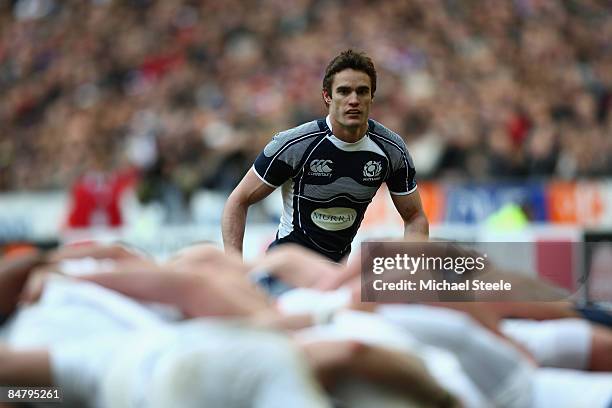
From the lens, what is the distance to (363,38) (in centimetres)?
1567

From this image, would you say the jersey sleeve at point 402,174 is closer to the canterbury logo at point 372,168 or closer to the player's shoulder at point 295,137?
the canterbury logo at point 372,168

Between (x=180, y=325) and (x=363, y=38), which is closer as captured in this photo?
(x=180, y=325)

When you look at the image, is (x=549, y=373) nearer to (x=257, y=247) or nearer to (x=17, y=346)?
(x=17, y=346)

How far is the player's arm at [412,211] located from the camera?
6348 millimetres

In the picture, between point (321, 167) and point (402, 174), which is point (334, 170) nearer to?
point (321, 167)

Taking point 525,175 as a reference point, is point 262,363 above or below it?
below

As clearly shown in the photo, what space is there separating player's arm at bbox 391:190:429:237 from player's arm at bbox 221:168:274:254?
763mm

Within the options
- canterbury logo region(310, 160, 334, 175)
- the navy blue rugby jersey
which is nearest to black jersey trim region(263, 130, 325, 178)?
the navy blue rugby jersey

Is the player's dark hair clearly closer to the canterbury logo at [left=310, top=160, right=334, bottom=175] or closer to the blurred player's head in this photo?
the blurred player's head

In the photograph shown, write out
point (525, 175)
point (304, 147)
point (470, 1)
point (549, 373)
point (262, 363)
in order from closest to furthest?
point (262, 363) < point (549, 373) < point (304, 147) < point (525, 175) < point (470, 1)

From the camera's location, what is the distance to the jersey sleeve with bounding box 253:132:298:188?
6055 millimetres

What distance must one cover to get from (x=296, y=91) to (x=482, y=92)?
2.49m

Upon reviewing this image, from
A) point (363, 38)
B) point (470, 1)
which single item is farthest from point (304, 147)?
point (470, 1)

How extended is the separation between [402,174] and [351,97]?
62 cm
